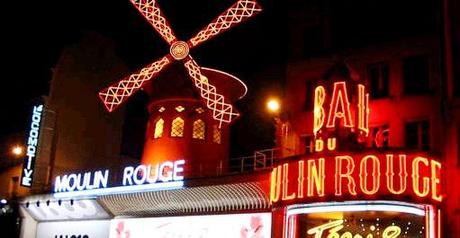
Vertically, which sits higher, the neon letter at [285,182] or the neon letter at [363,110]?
the neon letter at [363,110]

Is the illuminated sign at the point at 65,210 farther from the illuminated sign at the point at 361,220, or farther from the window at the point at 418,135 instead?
the window at the point at 418,135

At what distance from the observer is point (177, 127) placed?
75.2 feet

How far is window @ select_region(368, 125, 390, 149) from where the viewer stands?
17.0 meters

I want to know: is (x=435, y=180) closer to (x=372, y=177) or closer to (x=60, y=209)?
(x=372, y=177)

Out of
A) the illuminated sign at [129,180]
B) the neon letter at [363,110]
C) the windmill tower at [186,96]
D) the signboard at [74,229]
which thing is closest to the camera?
the neon letter at [363,110]

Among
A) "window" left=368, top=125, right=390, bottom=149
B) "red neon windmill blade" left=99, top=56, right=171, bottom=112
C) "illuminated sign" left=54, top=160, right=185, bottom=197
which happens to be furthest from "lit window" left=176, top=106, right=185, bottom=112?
"window" left=368, top=125, right=390, bottom=149

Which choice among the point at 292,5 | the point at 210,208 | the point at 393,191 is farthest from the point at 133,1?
the point at 393,191

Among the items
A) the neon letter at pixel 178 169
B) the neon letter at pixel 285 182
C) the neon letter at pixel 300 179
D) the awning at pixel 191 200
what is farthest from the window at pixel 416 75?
the neon letter at pixel 178 169

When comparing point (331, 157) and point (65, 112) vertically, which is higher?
point (65, 112)

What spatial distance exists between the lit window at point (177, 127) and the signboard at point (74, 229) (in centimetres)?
397

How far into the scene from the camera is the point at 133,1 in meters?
24.1

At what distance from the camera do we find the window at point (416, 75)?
16.8 m

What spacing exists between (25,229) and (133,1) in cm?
1011

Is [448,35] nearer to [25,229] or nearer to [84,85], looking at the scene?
[84,85]
